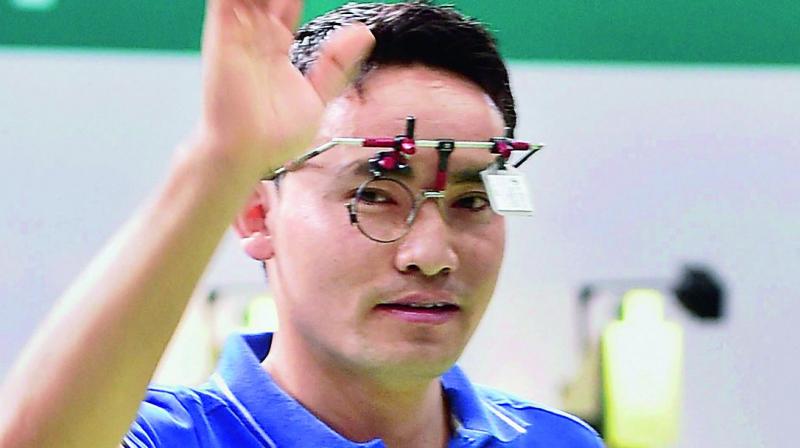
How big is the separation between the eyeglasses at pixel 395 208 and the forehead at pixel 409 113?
3cm

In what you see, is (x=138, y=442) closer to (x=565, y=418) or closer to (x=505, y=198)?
(x=505, y=198)

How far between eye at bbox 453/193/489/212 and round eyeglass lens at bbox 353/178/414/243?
0.14ft

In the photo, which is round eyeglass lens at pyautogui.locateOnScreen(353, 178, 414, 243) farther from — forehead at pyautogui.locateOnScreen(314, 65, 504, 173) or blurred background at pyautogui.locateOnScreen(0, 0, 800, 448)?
blurred background at pyautogui.locateOnScreen(0, 0, 800, 448)

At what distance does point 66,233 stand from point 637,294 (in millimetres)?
1014

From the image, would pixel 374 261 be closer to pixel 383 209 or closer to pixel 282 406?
pixel 383 209

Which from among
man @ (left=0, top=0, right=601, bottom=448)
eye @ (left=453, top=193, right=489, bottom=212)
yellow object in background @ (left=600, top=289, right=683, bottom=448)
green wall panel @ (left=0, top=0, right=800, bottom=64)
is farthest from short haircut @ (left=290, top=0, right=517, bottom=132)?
yellow object in background @ (left=600, top=289, right=683, bottom=448)

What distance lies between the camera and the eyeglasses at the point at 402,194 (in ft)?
3.34

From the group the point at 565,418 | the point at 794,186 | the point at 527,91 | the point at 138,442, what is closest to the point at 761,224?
the point at 794,186

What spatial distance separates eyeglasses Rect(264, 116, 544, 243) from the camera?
102cm


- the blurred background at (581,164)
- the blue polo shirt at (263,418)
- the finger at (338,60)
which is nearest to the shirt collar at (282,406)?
the blue polo shirt at (263,418)

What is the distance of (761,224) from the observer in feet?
7.70

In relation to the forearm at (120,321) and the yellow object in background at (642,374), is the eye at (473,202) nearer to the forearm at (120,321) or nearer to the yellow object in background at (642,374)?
the forearm at (120,321)

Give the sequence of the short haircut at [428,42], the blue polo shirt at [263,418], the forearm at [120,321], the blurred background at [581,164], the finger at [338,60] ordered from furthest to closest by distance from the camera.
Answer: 1. the blurred background at [581,164]
2. the short haircut at [428,42]
3. the blue polo shirt at [263,418]
4. the finger at [338,60]
5. the forearm at [120,321]

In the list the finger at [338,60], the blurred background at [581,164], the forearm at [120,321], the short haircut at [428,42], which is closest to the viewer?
the forearm at [120,321]
